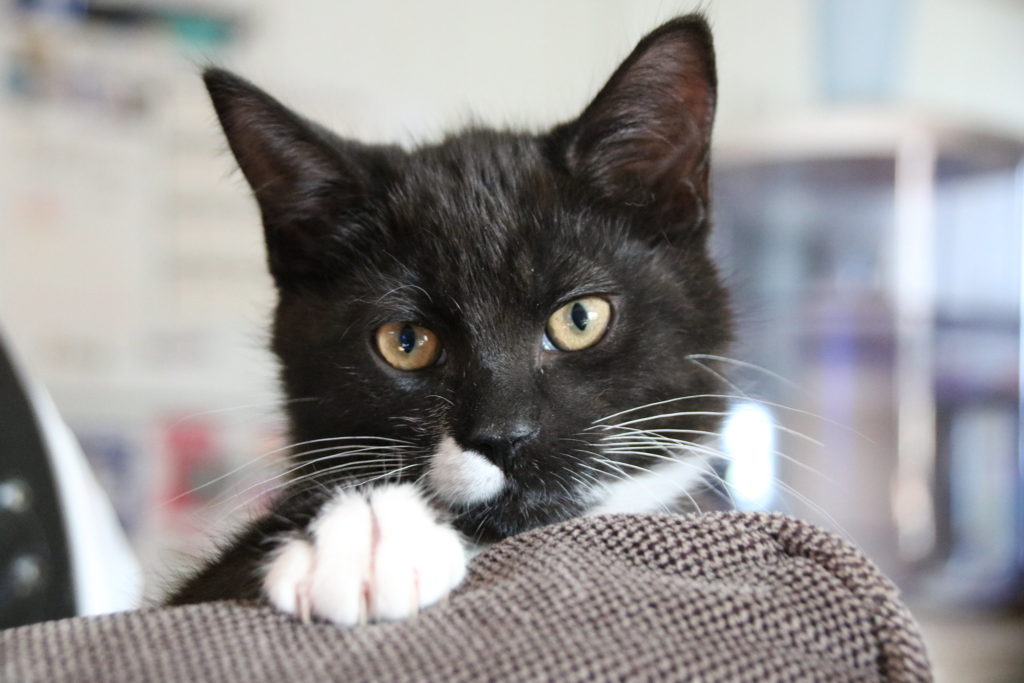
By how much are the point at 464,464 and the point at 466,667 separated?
379 mm

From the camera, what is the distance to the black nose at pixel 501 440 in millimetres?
807

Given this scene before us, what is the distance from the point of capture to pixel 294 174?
3.46 ft

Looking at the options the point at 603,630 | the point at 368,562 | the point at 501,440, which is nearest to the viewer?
the point at 603,630

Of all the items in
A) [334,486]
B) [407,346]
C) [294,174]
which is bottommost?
[334,486]

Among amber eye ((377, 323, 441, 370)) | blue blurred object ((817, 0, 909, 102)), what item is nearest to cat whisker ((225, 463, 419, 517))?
amber eye ((377, 323, 441, 370))

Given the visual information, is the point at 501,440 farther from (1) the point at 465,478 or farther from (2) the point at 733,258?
(2) the point at 733,258

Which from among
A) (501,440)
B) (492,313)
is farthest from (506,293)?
(501,440)

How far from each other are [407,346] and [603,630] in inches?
20.4

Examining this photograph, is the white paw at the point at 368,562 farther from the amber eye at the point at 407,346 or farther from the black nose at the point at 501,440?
the amber eye at the point at 407,346

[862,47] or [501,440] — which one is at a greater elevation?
[862,47]

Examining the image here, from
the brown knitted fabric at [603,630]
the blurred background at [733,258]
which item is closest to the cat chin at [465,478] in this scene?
the brown knitted fabric at [603,630]

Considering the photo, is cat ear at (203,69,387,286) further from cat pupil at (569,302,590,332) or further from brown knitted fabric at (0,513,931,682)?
Answer: brown knitted fabric at (0,513,931,682)

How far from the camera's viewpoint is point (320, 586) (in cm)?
56

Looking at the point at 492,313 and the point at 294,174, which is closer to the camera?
the point at 492,313
